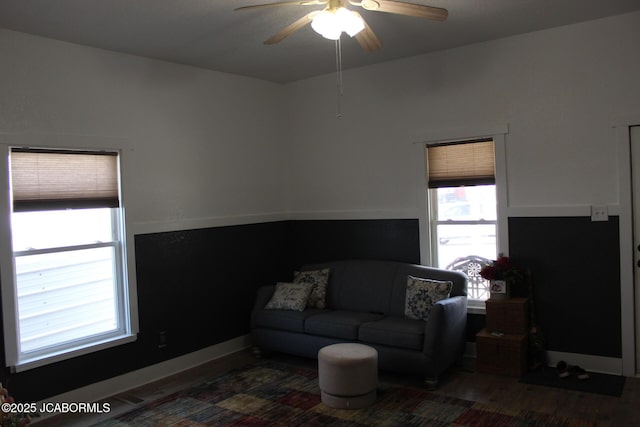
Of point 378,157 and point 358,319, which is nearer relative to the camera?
point 358,319

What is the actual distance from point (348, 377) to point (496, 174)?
2284mm

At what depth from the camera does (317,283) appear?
5.54 meters

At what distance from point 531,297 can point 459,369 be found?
90cm

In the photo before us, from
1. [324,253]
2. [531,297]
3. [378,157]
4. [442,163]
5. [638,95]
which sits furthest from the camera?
[324,253]

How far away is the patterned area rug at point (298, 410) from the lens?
3.77 meters

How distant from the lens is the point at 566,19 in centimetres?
436

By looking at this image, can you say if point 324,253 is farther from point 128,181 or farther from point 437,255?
point 128,181

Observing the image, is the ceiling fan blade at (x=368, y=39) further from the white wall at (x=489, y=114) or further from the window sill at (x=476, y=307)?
the window sill at (x=476, y=307)

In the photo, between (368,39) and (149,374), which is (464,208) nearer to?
(368,39)

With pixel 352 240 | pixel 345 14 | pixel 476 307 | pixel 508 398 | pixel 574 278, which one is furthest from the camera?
pixel 352 240

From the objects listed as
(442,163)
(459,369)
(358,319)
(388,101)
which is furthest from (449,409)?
(388,101)

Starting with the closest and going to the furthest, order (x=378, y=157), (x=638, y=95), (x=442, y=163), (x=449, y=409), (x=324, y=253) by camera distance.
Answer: (x=449, y=409), (x=638, y=95), (x=442, y=163), (x=378, y=157), (x=324, y=253)

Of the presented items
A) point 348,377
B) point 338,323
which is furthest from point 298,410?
point 338,323

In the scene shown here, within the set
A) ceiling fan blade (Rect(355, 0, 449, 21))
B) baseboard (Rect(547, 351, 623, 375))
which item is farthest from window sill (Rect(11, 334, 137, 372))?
baseboard (Rect(547, 351, 623, 375))
